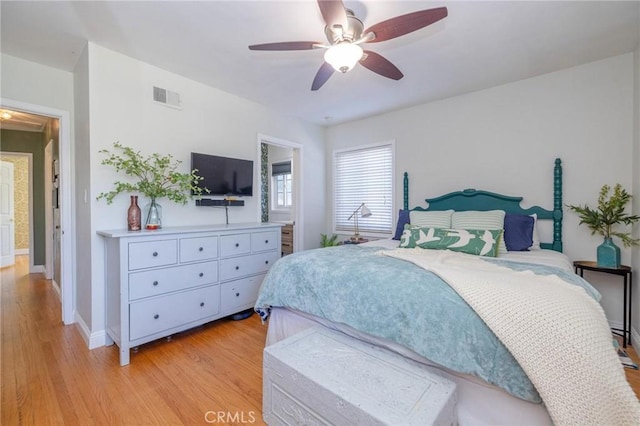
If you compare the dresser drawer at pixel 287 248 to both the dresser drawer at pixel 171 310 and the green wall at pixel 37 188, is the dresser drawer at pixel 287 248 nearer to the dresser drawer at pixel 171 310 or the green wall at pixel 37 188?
the dresser drawer at pixel 171 310

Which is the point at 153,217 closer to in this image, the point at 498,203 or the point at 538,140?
the point at 498,203

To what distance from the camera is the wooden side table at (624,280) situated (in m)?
2.35

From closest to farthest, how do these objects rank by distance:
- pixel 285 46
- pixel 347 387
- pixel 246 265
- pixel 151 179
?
pixel 347 387
pixel 285 46
pixel 151 179
pixel 246 265

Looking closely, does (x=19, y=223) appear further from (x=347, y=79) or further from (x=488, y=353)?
(x=488, y=353)

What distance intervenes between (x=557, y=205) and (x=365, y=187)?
2323mm

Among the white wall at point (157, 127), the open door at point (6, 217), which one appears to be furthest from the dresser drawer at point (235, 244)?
the open door at point (6, 217)

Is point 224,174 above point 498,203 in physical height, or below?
above

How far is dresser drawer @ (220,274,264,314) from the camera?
2.79m

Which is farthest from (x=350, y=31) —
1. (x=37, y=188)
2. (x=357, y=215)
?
(x=37, y=188)

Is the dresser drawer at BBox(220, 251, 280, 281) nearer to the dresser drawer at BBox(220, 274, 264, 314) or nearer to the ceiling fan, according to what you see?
the dresser drawer at BBox(220, 274, 264, 314)

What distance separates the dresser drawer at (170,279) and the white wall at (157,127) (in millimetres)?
543

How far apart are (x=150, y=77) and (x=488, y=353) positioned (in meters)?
3.46

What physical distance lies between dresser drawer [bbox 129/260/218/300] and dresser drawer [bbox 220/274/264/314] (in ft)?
0.61

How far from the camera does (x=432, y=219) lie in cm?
310
